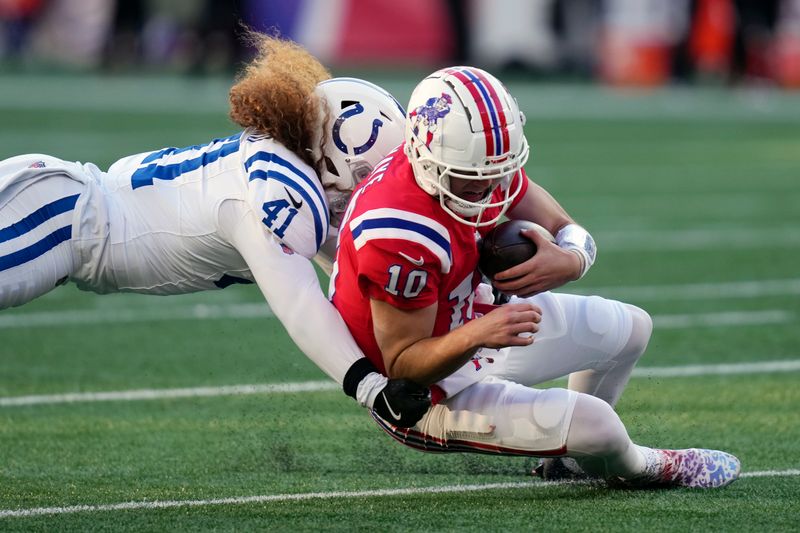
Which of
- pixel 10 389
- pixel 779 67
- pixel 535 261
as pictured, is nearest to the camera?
pixel 535 261

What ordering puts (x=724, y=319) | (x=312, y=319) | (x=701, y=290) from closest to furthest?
1. (x=312, y=319)
2. (x=724, y=319)
3. (x=701, y=290)

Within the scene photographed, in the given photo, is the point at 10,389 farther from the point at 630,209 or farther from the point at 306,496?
the point at 630,209

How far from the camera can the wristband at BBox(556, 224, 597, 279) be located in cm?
377

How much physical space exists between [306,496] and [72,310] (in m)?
3.56

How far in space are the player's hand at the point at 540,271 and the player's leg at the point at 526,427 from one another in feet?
0.95

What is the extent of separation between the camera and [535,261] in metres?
3.61

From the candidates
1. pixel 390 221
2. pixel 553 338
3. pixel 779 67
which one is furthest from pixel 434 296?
pixel 779 67

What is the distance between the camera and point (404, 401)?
3.50 metres

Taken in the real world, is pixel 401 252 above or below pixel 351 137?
below

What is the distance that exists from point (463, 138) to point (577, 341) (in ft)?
2.59

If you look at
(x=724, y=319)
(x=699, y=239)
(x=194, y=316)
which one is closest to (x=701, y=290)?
(x=724, y=319)

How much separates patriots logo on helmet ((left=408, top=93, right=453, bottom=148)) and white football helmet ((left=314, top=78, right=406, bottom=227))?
0.50 meters

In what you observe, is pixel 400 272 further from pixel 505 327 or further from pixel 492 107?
pixel 492 107

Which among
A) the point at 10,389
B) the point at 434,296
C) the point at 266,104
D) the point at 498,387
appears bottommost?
the point at 10,389
